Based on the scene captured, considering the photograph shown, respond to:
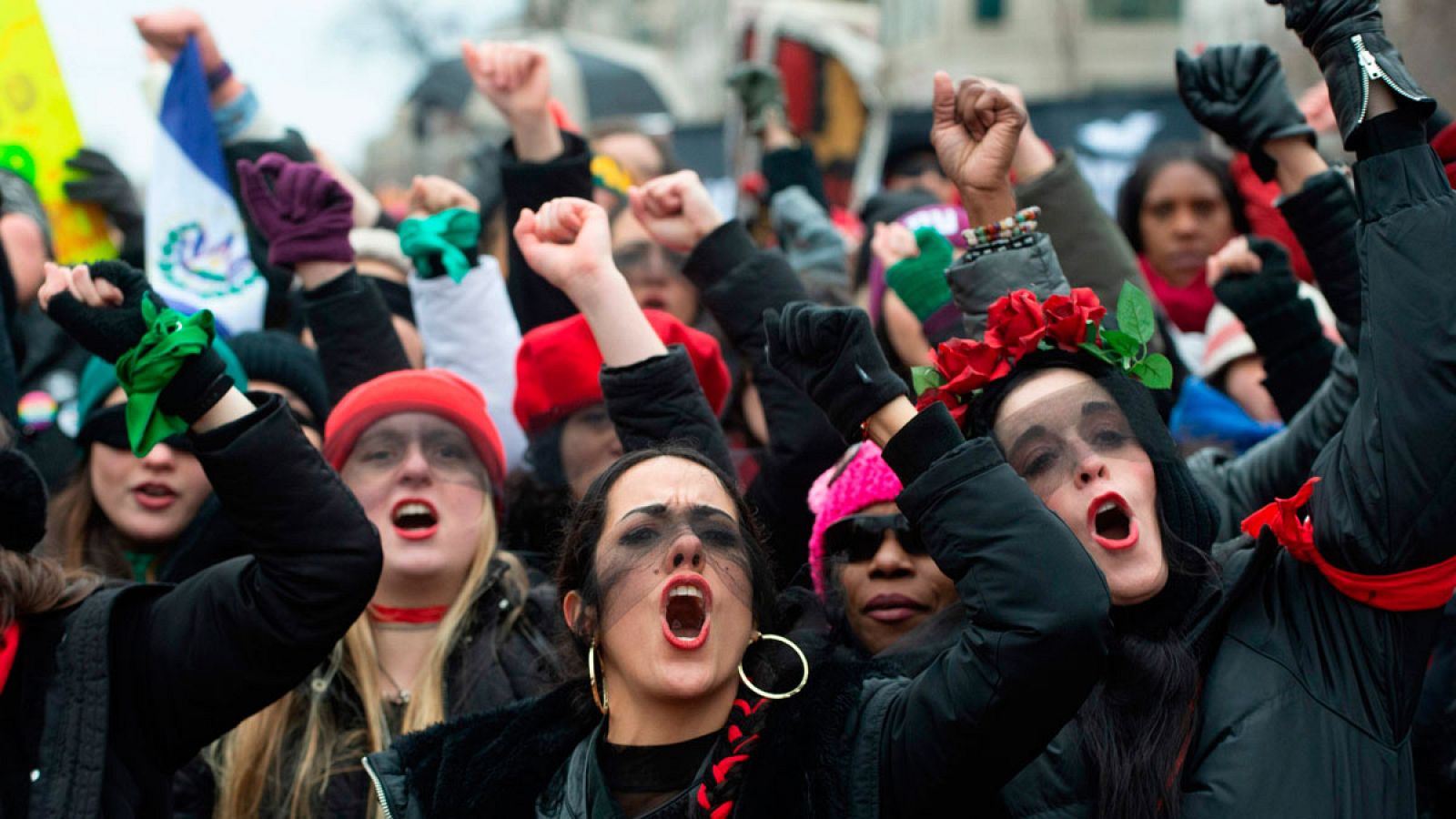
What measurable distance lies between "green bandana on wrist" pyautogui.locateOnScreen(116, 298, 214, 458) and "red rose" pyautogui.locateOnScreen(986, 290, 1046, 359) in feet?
4.88

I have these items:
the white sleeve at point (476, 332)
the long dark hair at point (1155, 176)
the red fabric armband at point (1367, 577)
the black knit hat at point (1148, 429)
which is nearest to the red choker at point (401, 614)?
the white sleeve at point (476, 332)

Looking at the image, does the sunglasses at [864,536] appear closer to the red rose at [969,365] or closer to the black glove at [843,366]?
the red rose at [969,365]

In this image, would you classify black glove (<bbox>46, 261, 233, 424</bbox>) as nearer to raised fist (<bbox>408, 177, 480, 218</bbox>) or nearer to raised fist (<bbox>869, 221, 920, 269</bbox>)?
raised fist (<bbox>408, 177, 480, 218</bbox>)

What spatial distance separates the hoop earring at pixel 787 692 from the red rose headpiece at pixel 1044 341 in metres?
0.52

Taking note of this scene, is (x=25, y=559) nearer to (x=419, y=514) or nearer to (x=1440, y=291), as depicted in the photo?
(x=419, y=514)

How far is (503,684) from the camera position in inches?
154

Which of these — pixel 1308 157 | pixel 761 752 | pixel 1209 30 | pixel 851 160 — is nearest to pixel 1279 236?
pixel 1308 157

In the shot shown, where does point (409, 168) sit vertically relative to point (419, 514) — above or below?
below

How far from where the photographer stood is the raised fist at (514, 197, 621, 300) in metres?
3.90

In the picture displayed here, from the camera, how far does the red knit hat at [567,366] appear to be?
15.1 feet

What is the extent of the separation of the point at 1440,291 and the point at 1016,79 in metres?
33.0

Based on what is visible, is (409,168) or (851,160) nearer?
(851,160)

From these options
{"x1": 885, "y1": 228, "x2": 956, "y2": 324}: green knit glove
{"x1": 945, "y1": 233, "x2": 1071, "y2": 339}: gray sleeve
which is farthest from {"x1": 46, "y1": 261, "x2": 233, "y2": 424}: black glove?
{"x1": 885, "y1": 228, "x2": 956, "y2": 324}: green knit glove

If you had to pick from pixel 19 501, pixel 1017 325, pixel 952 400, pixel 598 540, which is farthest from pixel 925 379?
pixel 19 501
